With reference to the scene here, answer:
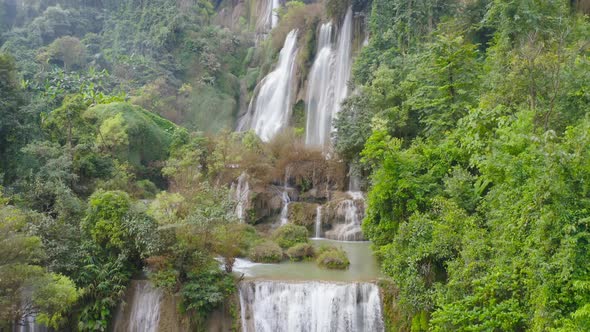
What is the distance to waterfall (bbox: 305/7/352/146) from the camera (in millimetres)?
32812

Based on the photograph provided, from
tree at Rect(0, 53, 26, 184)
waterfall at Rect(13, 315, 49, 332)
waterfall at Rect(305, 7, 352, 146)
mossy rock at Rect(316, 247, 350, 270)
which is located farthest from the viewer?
waterfall at Rect(305, 7, 352, 146)

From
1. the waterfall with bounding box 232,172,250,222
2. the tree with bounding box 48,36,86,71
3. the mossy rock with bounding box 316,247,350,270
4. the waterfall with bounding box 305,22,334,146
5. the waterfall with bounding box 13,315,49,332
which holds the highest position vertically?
the tree with bounding box 48,36,86,71

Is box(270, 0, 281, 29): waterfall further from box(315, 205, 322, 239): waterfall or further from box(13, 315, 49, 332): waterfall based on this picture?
box(13, 315, 49, 332): waterfall

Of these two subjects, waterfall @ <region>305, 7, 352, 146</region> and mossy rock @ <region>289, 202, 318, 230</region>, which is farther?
waterfall @ <region>305, 7, 352, 146</region>

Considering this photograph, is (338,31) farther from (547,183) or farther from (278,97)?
(547,183)

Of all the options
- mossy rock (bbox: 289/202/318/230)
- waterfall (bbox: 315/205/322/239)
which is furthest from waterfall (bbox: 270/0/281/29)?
waterfall (bbox: 315/205/322/239)

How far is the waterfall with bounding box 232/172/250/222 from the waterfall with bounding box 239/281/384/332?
9.17m

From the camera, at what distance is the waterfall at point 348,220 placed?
22484mm

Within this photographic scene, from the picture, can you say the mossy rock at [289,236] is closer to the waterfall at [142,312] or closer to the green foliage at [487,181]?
the green foliage at [487,181]

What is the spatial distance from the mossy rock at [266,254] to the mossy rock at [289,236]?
1.28 meters

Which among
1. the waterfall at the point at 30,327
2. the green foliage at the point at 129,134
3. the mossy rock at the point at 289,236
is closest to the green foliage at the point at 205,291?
the waterfall at the point at 30,327

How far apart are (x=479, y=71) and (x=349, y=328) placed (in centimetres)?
1133

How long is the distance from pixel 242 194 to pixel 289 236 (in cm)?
518

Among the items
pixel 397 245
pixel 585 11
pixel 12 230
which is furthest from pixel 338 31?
pixel 12 230
